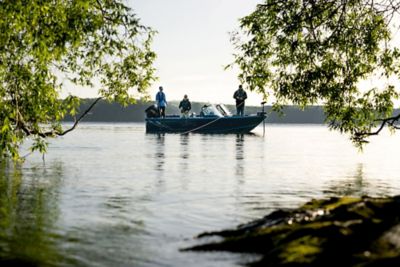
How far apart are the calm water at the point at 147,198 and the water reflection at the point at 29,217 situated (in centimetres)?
2

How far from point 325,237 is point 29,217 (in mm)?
6146

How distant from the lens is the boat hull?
2248 inches

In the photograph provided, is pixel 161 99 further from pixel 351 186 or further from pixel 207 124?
pixel 351 186

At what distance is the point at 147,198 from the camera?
14.9 metres

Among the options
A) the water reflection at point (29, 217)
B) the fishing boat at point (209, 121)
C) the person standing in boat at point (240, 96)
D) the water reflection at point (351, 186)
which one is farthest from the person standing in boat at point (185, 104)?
the water reflection at point (29, 217)

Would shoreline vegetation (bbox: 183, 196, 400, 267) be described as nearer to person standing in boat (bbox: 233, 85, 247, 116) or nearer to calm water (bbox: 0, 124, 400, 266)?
calm water (bbox: 0, 124, 400, 266)

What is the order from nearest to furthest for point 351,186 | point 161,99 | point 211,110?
point 351,186 < point 161,99 < point 211,110

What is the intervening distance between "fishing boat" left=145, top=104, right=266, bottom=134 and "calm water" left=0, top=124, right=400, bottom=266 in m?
28.3

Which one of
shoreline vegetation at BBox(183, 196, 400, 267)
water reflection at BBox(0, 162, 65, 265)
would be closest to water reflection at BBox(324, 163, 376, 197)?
shoreline vegetation at BBox(183, 196, 400, 267)

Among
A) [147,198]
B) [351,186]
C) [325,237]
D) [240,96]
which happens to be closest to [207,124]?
[240,96]

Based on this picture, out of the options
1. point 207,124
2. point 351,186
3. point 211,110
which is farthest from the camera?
point 207,124

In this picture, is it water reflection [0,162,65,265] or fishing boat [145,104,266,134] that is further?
fishing boat [145,104,266,134]

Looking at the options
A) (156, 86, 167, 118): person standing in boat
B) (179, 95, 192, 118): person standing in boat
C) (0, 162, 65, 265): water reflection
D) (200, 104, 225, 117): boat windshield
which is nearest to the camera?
(0, 162, 65, 265): water reflection

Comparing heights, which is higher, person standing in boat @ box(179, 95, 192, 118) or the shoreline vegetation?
person standing in boat @ box(179, 95, 192, 118)
